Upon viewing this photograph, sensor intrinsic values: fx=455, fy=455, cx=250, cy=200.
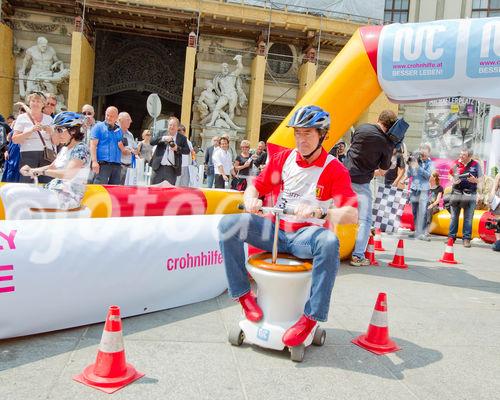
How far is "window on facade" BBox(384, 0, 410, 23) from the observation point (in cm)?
2616

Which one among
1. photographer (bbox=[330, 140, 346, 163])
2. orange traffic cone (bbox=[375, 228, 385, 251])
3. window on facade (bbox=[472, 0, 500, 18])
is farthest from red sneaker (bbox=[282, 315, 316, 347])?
window on facade (bbox=[472, 0, 500, 18])

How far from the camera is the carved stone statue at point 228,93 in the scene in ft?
65.6

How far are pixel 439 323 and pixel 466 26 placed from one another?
132 inches

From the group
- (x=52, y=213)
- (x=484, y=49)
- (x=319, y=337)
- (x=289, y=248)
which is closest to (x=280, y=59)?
(x=484, y=49)

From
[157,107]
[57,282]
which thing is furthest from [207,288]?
[157,107]

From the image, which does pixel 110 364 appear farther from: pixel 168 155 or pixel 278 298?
pixel 168 155

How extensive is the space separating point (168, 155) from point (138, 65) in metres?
17.4

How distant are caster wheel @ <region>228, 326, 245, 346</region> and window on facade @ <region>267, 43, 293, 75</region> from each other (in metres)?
20.2

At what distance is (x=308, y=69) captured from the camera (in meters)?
20.5

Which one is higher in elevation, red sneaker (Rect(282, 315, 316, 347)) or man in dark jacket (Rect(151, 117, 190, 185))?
man in dark jacket (Rect(151, 117, 190, 185))

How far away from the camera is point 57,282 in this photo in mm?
2943

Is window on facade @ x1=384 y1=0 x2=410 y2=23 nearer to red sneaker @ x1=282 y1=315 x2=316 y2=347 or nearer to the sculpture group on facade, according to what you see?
the sculpture group on facade

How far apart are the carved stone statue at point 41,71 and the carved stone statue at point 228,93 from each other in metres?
6.49

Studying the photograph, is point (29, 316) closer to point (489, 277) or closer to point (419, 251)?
point (489, 277)
